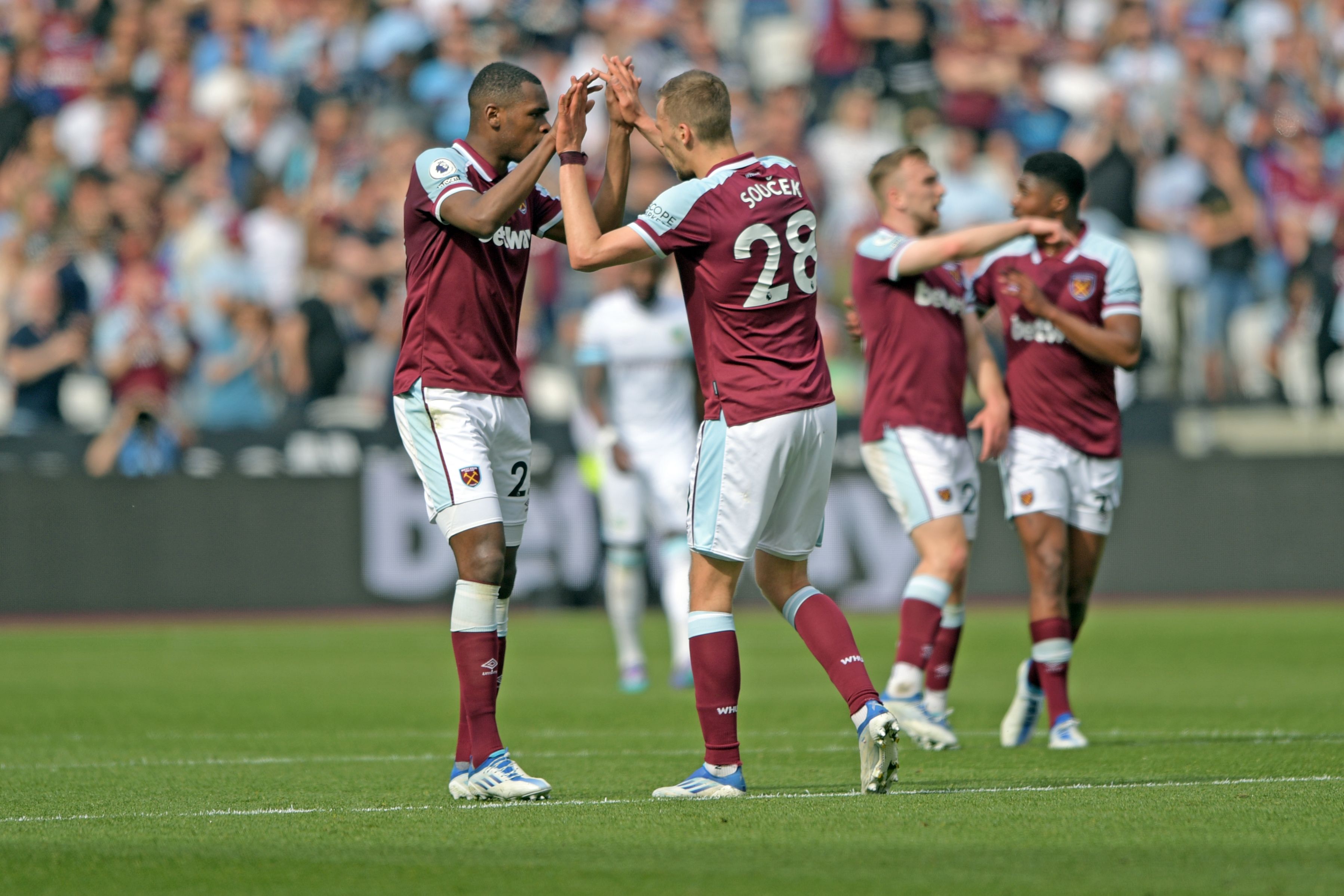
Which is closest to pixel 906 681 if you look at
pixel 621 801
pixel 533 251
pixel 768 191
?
pixel 621 801

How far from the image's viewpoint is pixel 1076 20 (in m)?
23.6

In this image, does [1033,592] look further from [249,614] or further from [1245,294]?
[1245,294]

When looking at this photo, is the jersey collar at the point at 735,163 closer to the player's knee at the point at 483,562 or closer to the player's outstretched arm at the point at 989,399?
the player's knee at the point at 483,562

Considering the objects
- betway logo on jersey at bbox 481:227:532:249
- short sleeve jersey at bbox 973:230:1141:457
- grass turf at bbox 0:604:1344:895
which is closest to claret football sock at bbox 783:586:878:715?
grass turf at bbox 0:604:1344:895

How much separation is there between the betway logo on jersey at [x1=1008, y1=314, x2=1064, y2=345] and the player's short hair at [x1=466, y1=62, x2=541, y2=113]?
2903 millimetres

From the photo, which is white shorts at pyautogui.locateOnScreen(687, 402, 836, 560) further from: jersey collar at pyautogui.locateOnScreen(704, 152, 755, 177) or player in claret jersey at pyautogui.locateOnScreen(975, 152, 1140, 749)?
player in claret jersey at pyautogui.locateOnScreen(975, 152, 1140, 749)

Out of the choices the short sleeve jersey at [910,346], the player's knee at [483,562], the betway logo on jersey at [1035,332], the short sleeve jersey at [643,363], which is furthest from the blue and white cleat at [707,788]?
the short sleeve jersey at [643,363]

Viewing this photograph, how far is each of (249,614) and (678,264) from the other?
1100 centimetres

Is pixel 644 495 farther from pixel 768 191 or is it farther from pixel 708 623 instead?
pixel 768 191

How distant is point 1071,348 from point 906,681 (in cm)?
172

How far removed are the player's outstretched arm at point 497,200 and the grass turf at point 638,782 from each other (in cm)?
205

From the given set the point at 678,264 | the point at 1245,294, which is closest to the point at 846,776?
the point at 678,264

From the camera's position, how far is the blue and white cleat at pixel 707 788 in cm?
673

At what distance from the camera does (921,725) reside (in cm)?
864
